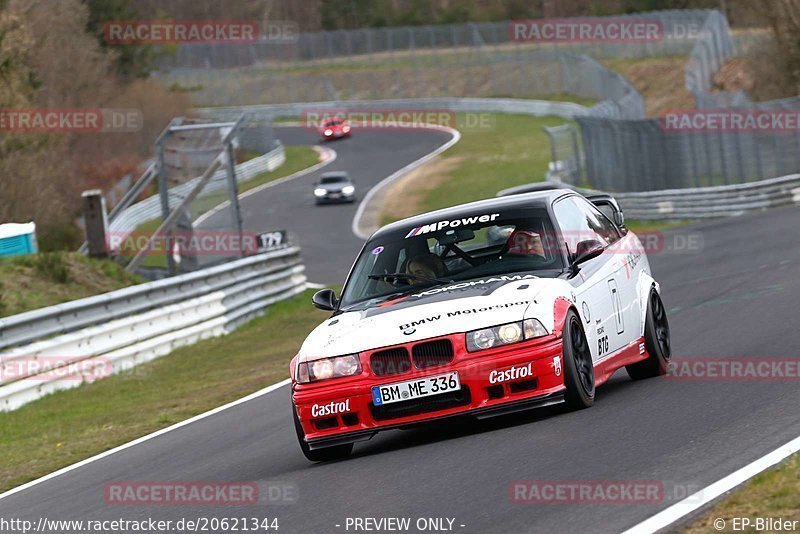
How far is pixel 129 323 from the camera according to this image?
17.3m

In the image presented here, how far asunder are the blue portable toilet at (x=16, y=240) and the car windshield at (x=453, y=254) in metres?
12.7

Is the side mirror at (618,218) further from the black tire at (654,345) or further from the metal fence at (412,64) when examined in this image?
the metal fence at (412,64)

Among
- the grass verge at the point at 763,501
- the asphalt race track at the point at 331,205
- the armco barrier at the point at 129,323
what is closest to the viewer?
the grass verge at the point at 763,501

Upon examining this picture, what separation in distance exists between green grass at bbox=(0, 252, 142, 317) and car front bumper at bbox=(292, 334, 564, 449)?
34.7ft

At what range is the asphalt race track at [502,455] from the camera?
654 centimetres

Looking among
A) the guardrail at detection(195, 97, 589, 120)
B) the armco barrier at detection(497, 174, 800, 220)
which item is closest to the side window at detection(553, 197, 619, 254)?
the armco barrier at detection(497, 174, 800, 220)

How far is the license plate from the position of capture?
8086 mm

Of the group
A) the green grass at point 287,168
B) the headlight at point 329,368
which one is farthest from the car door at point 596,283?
the green grass at point 287,168

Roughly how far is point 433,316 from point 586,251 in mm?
1510

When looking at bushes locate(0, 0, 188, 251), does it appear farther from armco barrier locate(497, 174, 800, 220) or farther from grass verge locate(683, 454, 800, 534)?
grass verge locate(683, 454, 800, 534)

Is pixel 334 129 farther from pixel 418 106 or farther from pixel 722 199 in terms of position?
pixel 722 199

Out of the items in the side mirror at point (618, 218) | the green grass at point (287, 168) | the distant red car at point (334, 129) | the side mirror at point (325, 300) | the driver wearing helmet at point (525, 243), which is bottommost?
the green grass at point (287, 168)

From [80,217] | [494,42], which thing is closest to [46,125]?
[80,217]

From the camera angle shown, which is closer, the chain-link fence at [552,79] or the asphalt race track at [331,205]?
the chain-link fence at [552,79]
